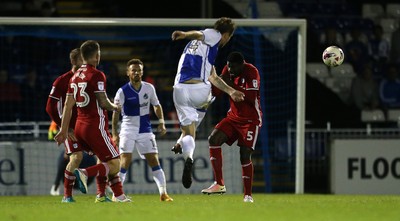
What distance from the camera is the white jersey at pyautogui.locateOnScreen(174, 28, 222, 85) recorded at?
514 inches

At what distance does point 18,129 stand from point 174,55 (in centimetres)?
321

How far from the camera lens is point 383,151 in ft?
62.5

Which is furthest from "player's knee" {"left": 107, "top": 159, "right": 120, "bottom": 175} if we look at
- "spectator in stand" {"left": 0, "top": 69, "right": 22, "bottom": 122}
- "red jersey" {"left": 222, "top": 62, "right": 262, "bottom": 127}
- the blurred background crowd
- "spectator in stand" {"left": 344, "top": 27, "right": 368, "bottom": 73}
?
"spectator in stand" {"left": 344, "top": 27, "right": 368, "bottom": 73}

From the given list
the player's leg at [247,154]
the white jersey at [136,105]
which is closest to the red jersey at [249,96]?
the player's leg at [247,154]

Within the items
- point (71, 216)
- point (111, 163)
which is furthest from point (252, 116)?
point (71, 216)

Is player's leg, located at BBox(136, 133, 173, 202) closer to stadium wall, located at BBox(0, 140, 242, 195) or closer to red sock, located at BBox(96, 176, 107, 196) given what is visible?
red sock, located at BBox(96, 176, 107, 196)

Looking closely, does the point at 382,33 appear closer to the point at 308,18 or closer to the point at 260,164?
the point at 308,18

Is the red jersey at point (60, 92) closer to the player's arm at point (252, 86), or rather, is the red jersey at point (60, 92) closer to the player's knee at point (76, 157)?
the player's knee at point (76, 157)

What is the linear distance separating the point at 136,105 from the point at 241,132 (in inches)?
67.8

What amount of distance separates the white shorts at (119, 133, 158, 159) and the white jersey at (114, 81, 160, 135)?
75 millimetres

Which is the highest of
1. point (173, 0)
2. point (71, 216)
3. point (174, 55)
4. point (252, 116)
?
point (173, 0)

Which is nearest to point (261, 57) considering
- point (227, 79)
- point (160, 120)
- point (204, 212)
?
point (160, 120)

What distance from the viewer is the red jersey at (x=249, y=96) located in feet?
45.2

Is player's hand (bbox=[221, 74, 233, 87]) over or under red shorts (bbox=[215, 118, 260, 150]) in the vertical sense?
over
